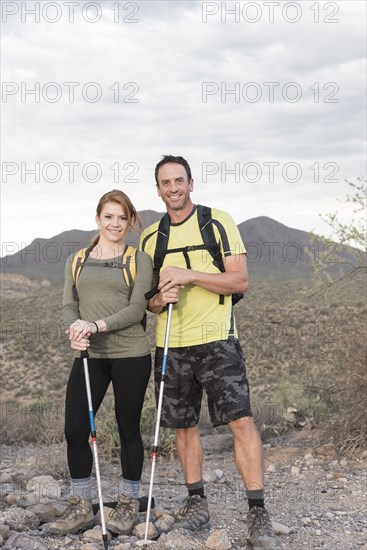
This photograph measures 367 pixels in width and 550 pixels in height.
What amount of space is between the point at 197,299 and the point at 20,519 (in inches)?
84.9

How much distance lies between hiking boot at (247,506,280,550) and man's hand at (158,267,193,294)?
172 centimetres

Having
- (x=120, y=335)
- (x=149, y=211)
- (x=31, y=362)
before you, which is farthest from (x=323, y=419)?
(x=149, y=211)

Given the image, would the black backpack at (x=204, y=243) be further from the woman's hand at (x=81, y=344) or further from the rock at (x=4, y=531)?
the rock at (x=4, y=531)

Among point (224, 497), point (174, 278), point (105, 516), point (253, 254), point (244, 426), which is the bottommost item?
point (224, 497)

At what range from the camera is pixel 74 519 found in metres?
5.03

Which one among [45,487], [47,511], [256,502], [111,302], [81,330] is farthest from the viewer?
[45,487]

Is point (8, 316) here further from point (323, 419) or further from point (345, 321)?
point (323, 419)

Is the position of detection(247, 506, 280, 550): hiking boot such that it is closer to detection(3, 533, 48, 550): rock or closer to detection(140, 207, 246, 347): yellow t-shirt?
detection(140, 207, 246, 347): yellow t-shirt

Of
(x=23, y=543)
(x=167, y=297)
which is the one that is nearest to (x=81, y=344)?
(x=167, y=297)

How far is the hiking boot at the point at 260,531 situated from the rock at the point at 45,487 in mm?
1998

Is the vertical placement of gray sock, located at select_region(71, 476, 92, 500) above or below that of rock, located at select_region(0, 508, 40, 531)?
above

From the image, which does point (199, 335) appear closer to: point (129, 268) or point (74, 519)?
point (129, 268)

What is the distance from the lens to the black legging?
16.3 ft

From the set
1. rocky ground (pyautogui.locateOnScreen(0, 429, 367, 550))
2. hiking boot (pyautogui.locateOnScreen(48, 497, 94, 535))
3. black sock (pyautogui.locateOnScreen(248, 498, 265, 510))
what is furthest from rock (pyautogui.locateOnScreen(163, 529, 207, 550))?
hiking boot (pyautogui.locateOnScreen(48, 497, 94, 535))
